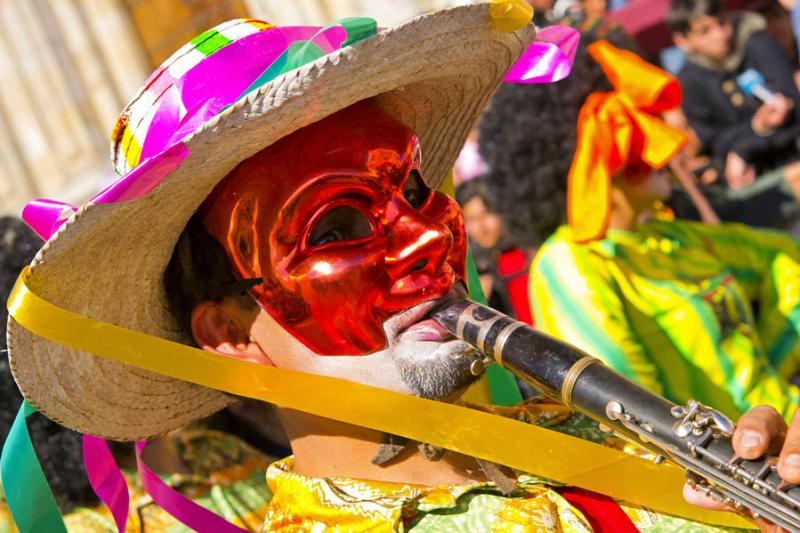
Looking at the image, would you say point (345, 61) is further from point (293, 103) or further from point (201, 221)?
point (201, 221)

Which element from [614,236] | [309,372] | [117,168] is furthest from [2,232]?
[614,236]

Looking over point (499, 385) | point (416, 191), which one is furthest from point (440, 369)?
point (499, 385)

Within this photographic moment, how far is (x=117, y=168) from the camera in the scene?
6.84ft

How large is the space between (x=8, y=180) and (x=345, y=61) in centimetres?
1037

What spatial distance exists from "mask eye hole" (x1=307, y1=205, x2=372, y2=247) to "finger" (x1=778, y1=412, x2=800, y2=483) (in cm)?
77

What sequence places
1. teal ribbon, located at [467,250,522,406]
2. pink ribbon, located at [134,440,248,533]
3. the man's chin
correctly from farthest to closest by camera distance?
teal ribbon, located at [467,250,522,406]
pink ribbon, located at [134,440,248,533]
the man's chin

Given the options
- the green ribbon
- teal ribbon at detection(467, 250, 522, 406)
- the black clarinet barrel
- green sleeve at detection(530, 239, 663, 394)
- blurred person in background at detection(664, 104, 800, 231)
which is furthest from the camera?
blurred person in background at detection(664, 104, 800, 231)

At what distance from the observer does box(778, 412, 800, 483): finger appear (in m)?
1.38

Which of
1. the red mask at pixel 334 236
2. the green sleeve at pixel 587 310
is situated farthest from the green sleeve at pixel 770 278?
the red mask at pixel 334 236

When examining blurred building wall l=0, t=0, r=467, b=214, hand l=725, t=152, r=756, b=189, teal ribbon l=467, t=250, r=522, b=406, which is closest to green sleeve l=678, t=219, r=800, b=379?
teal ribbon l=467, t=250, r=522, b=406

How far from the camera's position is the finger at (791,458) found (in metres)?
1.38

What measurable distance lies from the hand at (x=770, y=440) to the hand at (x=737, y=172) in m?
4.29

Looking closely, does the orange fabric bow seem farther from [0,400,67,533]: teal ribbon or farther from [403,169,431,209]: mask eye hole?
[0,400,67,533]: teal ribbon

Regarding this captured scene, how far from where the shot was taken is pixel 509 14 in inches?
75.2
